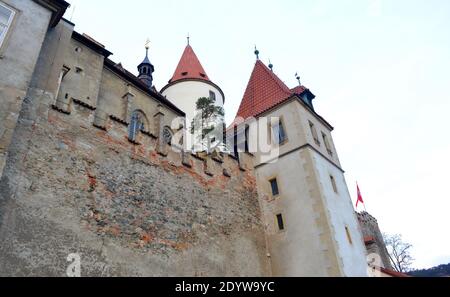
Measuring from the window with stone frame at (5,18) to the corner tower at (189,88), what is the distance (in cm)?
1534

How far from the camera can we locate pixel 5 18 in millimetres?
7703

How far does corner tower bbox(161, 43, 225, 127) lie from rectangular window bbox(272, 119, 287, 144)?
9.22m

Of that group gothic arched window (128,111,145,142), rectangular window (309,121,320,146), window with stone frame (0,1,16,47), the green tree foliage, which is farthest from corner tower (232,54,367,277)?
window with stone frame (0,1,16,47)

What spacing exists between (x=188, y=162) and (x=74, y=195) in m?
4.47

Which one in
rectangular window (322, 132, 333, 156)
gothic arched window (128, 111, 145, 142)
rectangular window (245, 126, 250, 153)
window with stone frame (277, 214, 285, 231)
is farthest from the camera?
gothic arched window (128, 111, 145, 142)

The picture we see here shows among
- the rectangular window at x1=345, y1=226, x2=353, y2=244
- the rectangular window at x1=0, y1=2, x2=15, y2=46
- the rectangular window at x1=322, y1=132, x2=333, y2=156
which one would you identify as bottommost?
the rectangular window at x1=345, y1=226, x2=353, y2=244

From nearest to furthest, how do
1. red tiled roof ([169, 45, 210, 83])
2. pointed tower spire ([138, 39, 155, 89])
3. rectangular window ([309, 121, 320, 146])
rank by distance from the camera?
rectangular window ([309, 121, 320, 146])
red tiled roof ([169, 45, 210, 83])
pointed tower spire ([138, 39, 155, 89])

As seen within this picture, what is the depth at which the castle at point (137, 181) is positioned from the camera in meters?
7.01

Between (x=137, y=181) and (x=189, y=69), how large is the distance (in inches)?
755

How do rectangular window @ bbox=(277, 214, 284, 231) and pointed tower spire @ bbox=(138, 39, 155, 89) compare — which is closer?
rectangular window @ bbox=(277, 214, 284, 231)

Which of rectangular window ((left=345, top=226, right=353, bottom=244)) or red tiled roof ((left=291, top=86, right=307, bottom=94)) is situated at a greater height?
red tiled roof ((left=291, top=86, right=307, bottom=94))

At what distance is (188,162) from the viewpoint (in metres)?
11.5

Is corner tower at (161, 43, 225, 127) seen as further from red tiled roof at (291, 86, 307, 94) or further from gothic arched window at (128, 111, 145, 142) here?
red tiled roof at (291, 86, 307, 94)

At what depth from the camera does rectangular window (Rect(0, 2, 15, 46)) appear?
297 inches
